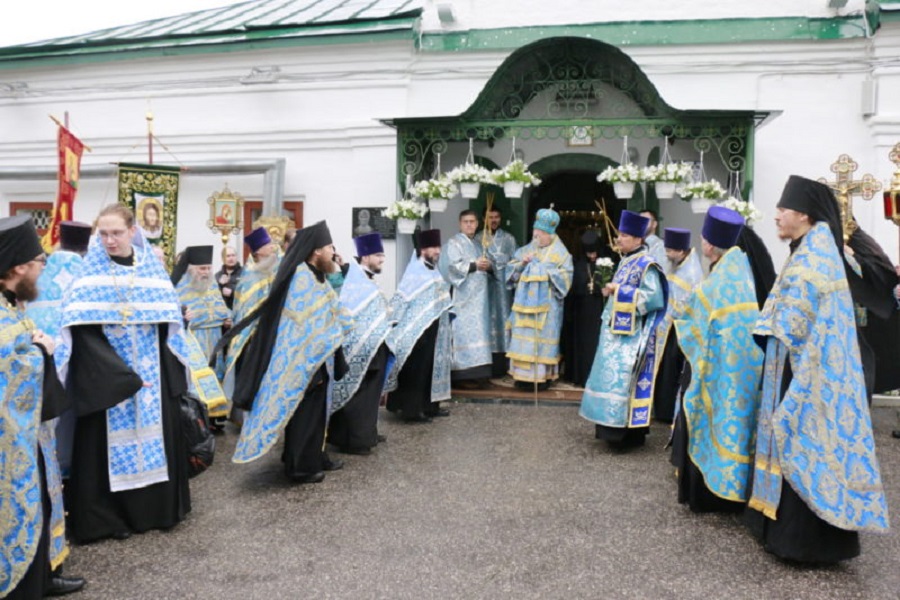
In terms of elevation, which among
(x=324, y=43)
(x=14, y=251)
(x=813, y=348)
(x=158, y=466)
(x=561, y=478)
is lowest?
(x=561, y=478)

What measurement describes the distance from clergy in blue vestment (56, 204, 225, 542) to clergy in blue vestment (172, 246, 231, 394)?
2.53 meters

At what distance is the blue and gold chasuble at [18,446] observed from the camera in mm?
3332

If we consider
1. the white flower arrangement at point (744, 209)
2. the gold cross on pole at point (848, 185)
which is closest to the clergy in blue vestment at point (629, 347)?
the white flower arrangement at point (744, 209)

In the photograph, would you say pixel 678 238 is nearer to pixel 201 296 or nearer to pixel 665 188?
pixel 665 188

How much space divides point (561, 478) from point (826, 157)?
598 centimetres

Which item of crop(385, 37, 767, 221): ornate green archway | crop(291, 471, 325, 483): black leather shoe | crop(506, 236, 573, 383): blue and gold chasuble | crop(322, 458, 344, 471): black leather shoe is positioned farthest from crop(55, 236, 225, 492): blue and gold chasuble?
crop(385, 37, 767, 221): ornate green archway

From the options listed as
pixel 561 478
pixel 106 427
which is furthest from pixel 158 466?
pixel 561 478

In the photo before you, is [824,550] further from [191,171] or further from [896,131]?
[191,171]

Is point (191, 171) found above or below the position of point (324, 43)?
below

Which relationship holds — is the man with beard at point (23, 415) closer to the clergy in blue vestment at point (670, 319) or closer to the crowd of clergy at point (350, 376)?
the crowd of clergy at point (350, 376)

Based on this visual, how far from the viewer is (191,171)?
10852 millimetres

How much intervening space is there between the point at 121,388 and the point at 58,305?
745 mm

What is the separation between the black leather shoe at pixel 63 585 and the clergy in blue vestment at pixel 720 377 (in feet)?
11.7

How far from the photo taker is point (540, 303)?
8719mm
